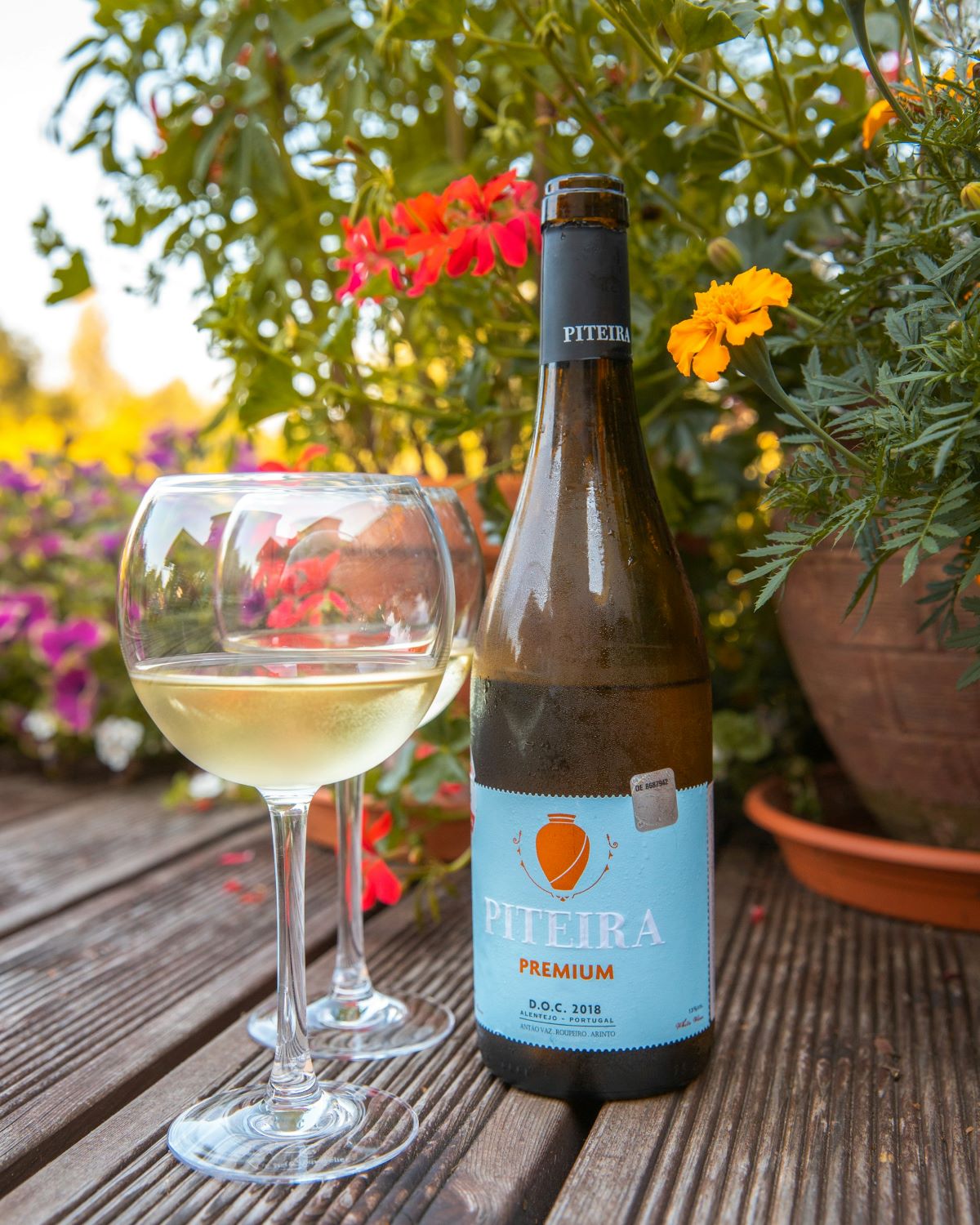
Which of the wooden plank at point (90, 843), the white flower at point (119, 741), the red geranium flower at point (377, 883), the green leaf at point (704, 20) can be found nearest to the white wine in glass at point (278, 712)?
the red geranium flower at point (377, 883)

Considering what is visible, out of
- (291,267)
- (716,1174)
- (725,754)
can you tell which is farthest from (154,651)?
(291,267)

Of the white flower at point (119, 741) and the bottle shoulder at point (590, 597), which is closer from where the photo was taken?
the bottle shoulder at point (590, 597)

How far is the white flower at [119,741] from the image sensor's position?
1771 mm

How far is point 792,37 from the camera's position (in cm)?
123

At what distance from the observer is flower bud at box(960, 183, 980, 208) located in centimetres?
61

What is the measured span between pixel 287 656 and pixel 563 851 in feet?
0.69

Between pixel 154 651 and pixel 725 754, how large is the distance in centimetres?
81

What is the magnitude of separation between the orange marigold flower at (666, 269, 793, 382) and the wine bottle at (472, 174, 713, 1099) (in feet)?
0.28

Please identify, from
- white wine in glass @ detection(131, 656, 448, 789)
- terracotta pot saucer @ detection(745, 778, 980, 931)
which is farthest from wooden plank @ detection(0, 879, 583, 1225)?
terracotta pot saucer @ detection(745, 778, 980, 931)

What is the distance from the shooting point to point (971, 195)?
61cm

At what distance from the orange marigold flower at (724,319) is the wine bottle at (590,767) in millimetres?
86

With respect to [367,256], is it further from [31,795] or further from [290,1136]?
[31,795]

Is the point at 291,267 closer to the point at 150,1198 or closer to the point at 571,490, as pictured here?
the point at 571,490

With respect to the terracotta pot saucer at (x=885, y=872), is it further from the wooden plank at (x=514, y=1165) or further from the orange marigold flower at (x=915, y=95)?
the orange marigold flower at (x=915, y=95)
